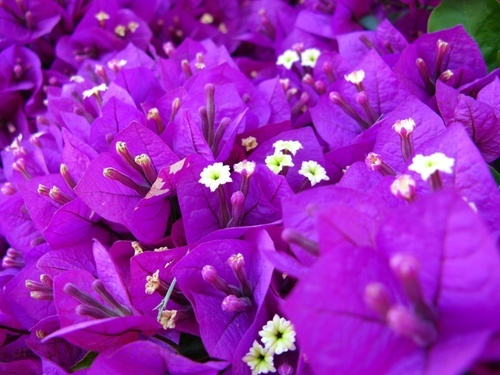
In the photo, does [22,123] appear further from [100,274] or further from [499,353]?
[499,353]

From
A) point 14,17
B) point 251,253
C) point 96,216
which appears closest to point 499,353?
point 251,253

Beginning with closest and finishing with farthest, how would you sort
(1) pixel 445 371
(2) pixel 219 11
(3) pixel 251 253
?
1. (1) pixel 445 371
2. (3) pixel 251 253
3. (2) pixel 219 11

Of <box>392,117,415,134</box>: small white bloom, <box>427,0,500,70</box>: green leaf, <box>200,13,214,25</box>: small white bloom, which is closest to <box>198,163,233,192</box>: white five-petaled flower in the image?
<box>392,117,415,134</box>: small white bloom

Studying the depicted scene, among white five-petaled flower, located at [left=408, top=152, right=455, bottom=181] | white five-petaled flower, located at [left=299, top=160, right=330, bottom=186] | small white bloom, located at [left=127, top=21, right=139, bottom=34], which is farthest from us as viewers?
small white bloom, located at [left=127, top=21, right=139, bottom=34]

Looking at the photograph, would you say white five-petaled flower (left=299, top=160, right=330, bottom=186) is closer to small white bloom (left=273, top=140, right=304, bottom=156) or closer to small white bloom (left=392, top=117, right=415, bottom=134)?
small white bloom (left=273, top=140, right=304, bottom=156)

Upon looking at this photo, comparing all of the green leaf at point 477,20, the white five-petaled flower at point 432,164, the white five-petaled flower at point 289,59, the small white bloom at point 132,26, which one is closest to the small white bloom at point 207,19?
the small white bloom at point 132,26

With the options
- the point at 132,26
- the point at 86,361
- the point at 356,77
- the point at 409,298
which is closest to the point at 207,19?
the point at 132,26
